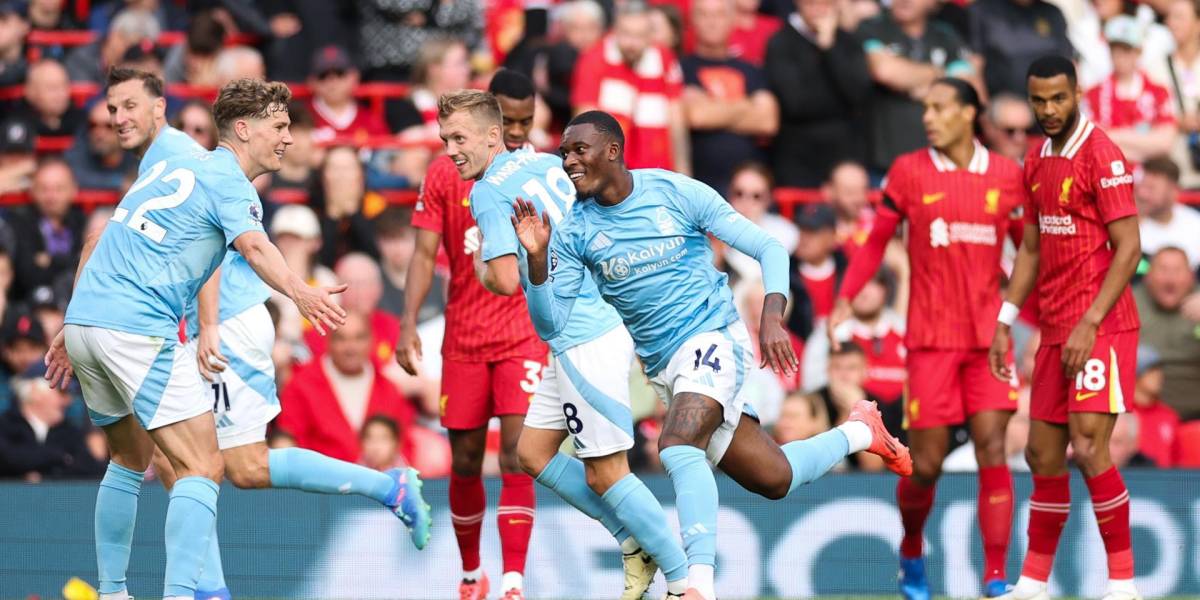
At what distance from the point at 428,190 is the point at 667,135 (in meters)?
4.78

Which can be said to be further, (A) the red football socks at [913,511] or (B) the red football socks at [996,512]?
(A) the red football socks at [913,511]

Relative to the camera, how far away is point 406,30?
52.7 feet

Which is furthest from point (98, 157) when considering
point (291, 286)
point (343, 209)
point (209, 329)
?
point (291, 286)

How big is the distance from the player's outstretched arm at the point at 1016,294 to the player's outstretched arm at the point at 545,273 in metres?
2.49

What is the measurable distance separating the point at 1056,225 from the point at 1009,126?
4869 mm

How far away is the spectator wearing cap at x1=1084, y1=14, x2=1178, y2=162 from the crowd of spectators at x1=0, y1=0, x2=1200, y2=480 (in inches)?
0.7

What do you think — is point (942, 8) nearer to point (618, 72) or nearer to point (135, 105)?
point (618, 72)

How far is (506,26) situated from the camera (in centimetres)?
1645

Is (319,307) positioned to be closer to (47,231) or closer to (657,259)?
(657,259)

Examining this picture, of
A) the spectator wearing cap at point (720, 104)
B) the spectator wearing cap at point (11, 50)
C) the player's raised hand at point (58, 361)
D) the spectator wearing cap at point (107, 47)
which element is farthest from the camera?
the spectator wearing cap at point (107, 47)

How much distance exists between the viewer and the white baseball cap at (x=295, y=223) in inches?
539

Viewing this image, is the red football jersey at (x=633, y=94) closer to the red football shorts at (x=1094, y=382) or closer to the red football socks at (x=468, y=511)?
the red football socks at (x=468, y=511)

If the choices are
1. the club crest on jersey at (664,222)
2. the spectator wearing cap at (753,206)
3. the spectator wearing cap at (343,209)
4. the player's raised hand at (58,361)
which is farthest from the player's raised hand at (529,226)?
the spectator wearing cap at (343,209)

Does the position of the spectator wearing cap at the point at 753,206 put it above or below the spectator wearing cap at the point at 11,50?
below
